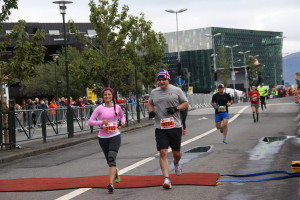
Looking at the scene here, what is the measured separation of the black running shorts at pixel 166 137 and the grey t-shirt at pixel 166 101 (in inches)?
3.7

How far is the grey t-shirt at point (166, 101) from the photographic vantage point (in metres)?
9.95

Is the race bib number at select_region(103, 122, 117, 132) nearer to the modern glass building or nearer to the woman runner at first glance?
the woman runner

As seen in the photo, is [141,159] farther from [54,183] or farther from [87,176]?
[54,183]

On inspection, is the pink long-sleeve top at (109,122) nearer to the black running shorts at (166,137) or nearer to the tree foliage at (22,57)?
A: the black running shorts at (166,137)

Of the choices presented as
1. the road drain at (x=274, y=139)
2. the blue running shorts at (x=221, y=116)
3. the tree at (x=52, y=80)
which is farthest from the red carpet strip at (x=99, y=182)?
the tree at (x=52, y=80)

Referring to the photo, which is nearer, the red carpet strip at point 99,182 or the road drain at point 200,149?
the red carpet strip at point 99,182

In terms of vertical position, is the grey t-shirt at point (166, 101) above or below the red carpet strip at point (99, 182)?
above

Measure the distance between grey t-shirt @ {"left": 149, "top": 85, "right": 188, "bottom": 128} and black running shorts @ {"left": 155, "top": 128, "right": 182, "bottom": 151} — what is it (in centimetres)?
10

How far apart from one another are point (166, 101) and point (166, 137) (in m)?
0.57

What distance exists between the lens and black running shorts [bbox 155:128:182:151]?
9805mm

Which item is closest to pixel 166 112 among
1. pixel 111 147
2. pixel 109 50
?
pixel 111 147

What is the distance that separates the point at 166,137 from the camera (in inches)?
389

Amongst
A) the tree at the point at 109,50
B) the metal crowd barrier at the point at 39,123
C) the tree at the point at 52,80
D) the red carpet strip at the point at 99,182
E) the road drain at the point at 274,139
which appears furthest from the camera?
the tree at the point at 52,80

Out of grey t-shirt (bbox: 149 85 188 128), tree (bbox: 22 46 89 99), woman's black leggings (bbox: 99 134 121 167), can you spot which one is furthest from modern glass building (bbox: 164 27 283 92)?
woman's black leggings (bbox: 99 134 121 167)
